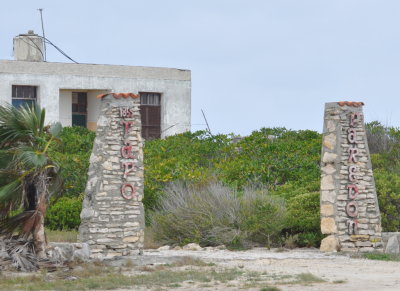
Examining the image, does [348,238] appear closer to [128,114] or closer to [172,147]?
[128,114]

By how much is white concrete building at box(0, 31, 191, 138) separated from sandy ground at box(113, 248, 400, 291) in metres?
17.8

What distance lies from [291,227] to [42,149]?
830 cm

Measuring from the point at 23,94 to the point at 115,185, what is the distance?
18828 mm

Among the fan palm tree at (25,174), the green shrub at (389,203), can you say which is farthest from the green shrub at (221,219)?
the fan palm tree at (25,174)

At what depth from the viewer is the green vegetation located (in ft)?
88.8

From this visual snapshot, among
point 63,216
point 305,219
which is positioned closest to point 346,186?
point 305,219

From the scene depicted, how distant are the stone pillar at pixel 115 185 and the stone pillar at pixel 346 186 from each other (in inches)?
199

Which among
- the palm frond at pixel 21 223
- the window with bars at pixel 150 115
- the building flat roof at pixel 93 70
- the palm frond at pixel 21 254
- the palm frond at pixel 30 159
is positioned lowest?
the palm frond at pixel 21 254

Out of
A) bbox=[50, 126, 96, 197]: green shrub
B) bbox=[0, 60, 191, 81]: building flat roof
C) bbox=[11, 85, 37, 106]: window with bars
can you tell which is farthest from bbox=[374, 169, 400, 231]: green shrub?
bbox=[11, 85, 37, 106]: window with bars

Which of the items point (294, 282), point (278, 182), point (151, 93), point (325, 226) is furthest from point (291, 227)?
point (151, 93)

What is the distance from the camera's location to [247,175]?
31.6 metres

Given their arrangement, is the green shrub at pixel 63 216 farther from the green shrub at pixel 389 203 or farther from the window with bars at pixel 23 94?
the window with bars at pixel 23 94

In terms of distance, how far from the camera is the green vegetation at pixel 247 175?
27.1 meters

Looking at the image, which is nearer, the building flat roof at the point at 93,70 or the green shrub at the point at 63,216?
the green shrub at the point at 63,216
